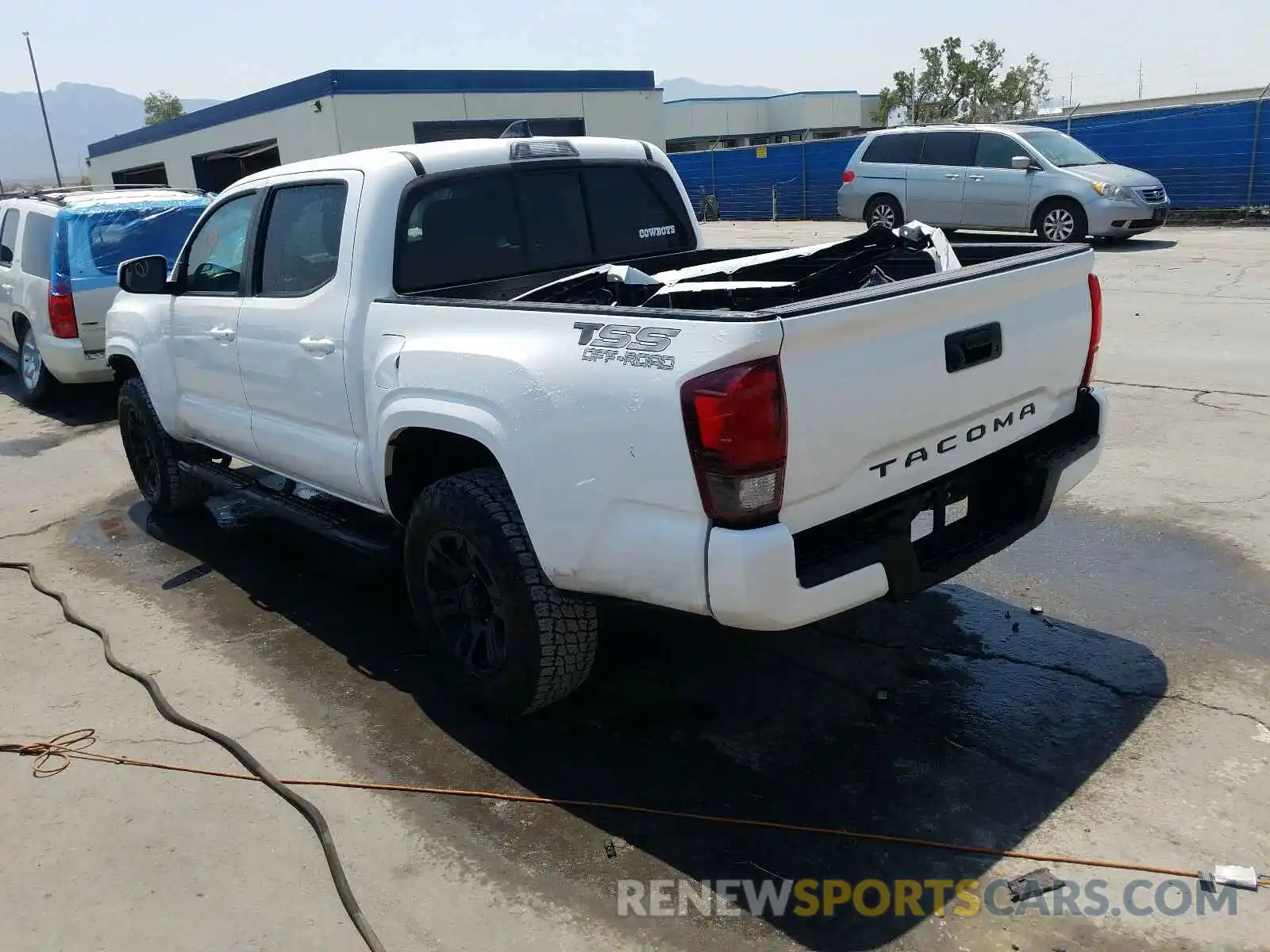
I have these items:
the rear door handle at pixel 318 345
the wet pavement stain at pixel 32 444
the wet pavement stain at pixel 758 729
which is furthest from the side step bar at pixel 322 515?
the wet pavement stain at pixel 32 444

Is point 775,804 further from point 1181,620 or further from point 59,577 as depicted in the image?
point 59,577

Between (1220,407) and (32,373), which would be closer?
(1220,407)

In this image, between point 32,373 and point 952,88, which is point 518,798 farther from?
point 952,88

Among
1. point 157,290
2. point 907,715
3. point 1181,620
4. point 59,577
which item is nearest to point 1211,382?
point 1181,620

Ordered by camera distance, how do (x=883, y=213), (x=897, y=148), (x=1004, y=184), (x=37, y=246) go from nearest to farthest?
(x=37, y=246), (x=1004, y=184), (x=897, y=148), (x=883, y=213)

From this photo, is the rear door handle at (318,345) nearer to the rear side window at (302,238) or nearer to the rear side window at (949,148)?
the rear side window at (302,238)

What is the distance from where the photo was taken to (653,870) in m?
3.02

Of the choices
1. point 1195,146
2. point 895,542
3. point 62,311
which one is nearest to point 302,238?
point 895,542

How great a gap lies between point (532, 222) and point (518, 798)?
243cm

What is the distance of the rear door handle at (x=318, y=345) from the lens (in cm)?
418

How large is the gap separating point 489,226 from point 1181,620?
3.24 meters

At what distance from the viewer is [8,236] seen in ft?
34.0

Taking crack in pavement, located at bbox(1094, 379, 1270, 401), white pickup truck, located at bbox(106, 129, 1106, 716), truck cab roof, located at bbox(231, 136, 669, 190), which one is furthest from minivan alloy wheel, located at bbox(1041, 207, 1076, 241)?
truck cab roof, located at bbox(231, 136, 669, 190)

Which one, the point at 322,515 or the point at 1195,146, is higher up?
the point at 1195,146
